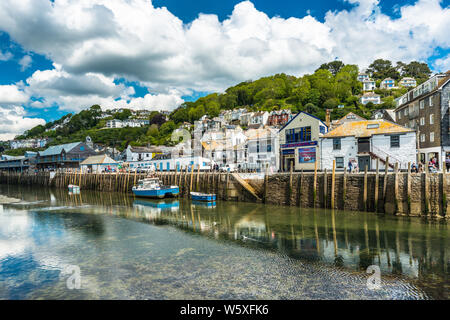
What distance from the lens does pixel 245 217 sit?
2378 cm

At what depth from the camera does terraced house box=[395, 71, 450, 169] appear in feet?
106

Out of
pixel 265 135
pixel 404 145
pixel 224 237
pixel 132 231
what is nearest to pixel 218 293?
pixel 224 237

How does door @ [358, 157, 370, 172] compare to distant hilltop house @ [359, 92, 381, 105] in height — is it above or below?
below

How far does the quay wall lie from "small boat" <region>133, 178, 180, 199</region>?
1958mm

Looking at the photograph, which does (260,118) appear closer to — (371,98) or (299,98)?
(299,98)

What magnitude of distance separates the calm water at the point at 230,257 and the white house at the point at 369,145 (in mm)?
10106

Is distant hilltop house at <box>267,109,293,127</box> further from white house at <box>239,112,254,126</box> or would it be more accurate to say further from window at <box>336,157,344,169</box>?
window at <box>336,157,344,169</box>

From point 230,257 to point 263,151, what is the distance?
107 feet

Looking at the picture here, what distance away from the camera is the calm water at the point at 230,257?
34.2ft

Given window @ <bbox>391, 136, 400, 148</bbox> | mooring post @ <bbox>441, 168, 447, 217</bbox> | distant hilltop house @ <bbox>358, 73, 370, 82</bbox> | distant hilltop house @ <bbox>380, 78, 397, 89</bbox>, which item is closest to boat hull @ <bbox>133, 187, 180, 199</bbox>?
window @ <bbox>391, 136, 400, 148</bbox>

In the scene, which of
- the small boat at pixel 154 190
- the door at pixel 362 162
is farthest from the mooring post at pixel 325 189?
the small boat at pixel 154 190

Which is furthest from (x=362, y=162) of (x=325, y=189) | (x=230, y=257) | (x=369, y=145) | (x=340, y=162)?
(x=230, y=257)

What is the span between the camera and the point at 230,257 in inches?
545
